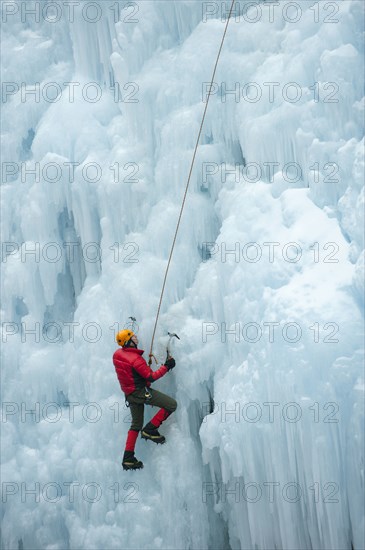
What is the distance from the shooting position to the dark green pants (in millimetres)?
5617

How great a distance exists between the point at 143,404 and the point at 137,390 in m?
0.17

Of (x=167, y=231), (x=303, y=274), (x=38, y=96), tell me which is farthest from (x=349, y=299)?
(x=38, y=96)

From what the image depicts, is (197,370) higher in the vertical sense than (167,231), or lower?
lower

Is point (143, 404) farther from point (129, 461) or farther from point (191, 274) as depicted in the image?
point (191, 274)

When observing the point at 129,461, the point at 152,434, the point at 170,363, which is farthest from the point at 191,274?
the point at 129,461

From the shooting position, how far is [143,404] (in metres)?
5.70

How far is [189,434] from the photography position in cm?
590

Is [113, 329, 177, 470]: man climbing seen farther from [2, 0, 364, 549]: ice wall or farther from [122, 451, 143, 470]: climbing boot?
[2, 0, 364, 549]: ice wall

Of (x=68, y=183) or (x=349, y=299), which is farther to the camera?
(x=68, y=183)

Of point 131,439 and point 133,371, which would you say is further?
point 131,439

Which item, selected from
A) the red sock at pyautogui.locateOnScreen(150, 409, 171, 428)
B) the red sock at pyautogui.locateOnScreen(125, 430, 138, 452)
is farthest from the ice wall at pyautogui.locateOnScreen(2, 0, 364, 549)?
the red sock at pyautogui.locateOnScreen(125, 430, 138, 452)

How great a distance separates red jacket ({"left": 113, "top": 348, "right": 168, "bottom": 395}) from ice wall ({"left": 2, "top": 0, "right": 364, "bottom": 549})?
42 cm

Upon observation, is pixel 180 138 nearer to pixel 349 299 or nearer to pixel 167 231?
pixel 167 231

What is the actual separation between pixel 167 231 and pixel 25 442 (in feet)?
8.89
